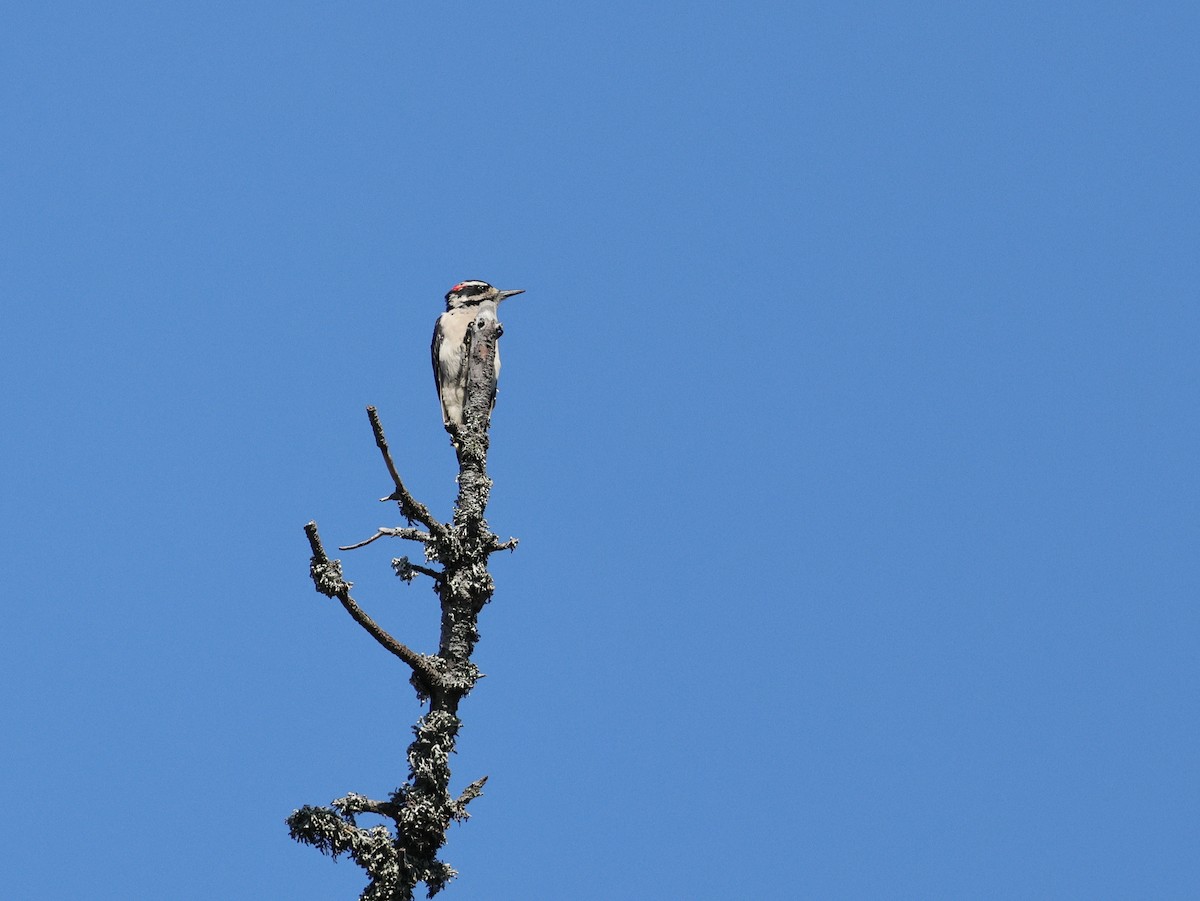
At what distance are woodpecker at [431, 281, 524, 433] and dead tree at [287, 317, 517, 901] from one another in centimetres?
326

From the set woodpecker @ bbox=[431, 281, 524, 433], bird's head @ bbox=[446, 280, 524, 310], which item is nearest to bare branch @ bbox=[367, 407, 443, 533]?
woodpecker @ bbox=[431, 281, 524, 433]

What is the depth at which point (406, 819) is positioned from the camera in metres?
6.40

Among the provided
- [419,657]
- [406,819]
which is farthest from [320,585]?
[406,819]

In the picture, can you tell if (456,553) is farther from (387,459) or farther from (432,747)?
(432,747)

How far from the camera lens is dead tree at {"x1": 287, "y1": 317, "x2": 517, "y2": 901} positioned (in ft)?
20.5

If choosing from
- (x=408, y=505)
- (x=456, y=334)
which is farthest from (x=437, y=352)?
(x=408, y=505)

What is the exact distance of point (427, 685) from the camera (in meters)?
6.76

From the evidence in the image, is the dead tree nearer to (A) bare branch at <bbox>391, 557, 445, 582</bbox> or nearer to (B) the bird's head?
(A) bare branch at <bbox>391, 557, 445, 582</bbox>

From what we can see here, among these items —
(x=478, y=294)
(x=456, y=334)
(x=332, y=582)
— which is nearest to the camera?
(x=332, y=582)

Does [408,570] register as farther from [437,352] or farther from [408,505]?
[437,352]

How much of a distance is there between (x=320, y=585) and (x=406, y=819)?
1.19 m

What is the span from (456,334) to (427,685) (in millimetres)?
5326

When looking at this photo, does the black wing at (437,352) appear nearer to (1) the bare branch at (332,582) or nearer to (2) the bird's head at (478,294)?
(2) the bird's head at (478,294)

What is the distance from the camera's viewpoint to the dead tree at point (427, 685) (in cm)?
626
